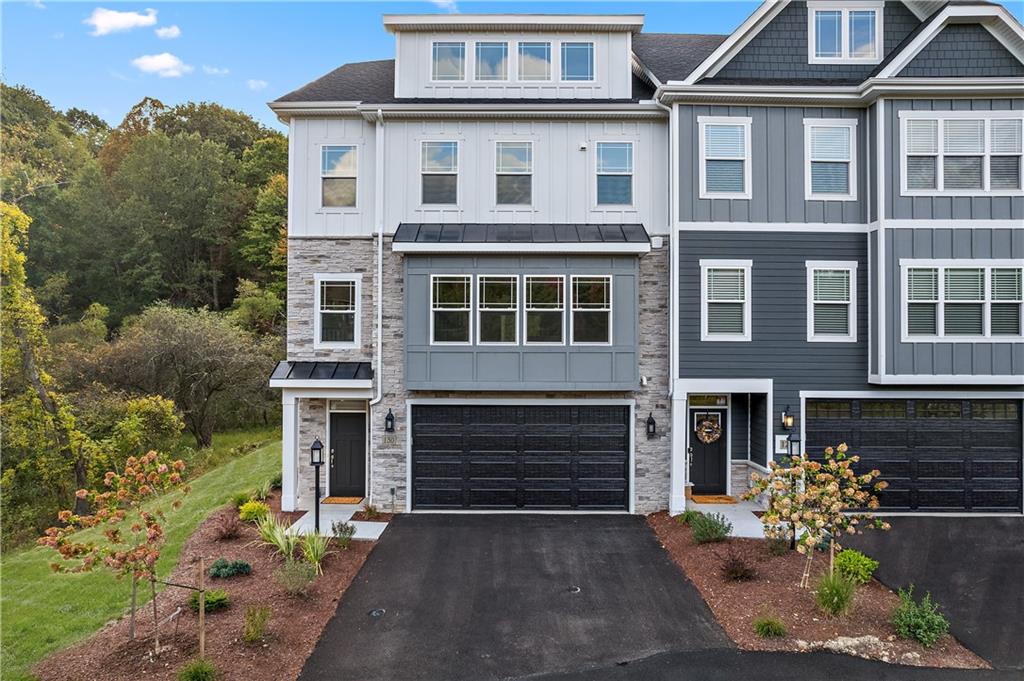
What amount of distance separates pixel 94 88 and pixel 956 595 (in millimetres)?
35459

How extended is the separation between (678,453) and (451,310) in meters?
5.34

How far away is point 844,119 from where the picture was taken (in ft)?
35.1

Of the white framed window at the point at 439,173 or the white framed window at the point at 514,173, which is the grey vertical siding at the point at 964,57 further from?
the white framed window at the point at 439,173

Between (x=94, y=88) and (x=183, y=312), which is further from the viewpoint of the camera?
(x=94, y=88)

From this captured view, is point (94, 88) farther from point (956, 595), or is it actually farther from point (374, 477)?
point (956, 595)

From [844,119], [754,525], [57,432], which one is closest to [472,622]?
[754,525]

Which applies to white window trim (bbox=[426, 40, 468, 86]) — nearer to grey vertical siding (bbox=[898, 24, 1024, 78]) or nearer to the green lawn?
grey vertical siding (bbox=[898, 24, 1024, 78])

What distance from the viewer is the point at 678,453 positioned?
10734mm

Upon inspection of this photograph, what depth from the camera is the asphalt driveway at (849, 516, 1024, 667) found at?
6.50 metres

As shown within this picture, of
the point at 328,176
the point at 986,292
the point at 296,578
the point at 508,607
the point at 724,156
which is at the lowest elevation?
the point at 508,607

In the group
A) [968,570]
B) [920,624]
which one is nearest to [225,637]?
[920,624]

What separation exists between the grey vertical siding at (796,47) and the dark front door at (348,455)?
11048 mm

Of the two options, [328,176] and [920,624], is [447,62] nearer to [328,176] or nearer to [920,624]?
[328,176]

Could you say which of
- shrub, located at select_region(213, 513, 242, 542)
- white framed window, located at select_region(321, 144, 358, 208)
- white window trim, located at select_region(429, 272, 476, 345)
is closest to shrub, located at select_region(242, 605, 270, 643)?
shrub, located at select_region(213, 513, 242, 542)
